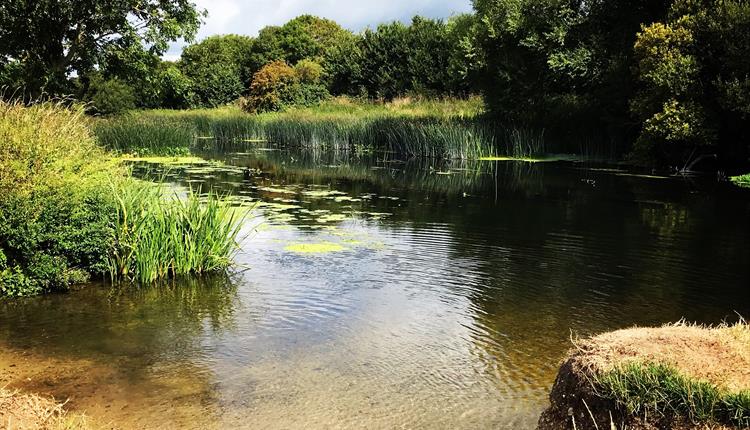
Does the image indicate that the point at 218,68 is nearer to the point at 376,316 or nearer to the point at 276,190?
the point at 276,190

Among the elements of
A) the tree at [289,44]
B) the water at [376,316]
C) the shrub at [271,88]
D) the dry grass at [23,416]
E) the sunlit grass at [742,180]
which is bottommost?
the water at [376,316]

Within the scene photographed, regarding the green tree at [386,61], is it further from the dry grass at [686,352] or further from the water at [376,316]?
the dry grass at [686,352]

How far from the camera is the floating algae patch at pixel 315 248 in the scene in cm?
849

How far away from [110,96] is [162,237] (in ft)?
105

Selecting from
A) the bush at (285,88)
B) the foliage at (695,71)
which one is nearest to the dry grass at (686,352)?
the foliage at (695,71)

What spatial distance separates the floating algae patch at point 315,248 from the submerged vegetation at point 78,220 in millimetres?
1049

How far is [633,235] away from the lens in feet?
33.6

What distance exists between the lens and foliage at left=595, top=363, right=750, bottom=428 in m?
2.58

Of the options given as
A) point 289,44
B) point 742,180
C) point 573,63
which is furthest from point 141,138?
point 289,44

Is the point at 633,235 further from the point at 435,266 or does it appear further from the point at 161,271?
the point at 161,271

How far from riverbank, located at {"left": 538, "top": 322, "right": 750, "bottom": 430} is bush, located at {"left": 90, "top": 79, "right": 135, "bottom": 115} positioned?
3424 cm

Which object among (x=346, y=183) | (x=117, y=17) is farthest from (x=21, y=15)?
(x=346, y=183)

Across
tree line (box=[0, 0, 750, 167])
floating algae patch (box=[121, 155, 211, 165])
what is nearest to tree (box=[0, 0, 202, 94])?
tree line (box=[0, 0, 750, 167])

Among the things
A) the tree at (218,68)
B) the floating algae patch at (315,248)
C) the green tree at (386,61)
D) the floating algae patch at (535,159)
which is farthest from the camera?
the tree at (218,68)
